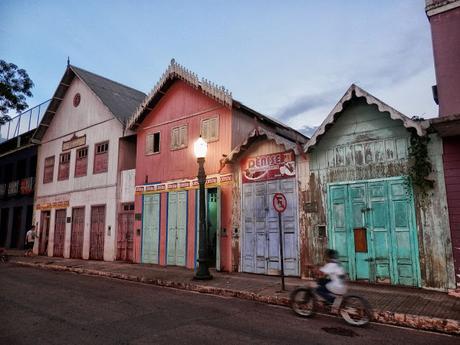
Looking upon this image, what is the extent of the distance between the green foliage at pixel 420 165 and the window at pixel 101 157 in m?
13.9

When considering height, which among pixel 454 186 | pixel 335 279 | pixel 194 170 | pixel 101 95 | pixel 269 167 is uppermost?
pixel 101 95

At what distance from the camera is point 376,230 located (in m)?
9.13

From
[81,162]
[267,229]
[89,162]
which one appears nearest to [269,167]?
[267,229]

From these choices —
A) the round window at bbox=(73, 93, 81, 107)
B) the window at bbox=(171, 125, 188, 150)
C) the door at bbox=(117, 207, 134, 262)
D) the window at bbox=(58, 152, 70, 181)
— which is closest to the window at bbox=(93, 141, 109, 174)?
the door at bbox=(117, 207, 134, 262)

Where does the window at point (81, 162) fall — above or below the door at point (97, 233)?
above

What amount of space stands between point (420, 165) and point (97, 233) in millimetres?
14687

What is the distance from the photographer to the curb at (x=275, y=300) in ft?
19.1

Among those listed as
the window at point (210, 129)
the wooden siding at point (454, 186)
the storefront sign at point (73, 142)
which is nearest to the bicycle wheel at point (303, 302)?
the wooden siding at point (454, 186)

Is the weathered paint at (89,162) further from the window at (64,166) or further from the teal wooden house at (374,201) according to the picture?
the teal wooden house at (374,201)

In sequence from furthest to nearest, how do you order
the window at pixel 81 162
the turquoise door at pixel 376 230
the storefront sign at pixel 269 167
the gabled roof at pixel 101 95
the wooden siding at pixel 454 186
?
the window at pixel 81 162
the gabled roof at pixel 101 95
the storefront sign at pixel 269 167
the turquoise door at pixel 376 230
the wooden siding at pixel 454 186

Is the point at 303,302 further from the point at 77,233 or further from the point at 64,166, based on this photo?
the point at 64,166

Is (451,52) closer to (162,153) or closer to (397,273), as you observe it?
(397,273)

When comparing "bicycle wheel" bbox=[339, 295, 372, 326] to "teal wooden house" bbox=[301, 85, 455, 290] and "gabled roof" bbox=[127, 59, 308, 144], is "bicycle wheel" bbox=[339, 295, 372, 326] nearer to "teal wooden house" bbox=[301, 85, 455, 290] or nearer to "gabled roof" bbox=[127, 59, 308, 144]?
"teal wooden house" bbox=[301, 85, 455, 290]

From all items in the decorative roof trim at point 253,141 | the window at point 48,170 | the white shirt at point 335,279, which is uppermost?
the window at point 48,170
